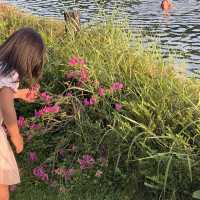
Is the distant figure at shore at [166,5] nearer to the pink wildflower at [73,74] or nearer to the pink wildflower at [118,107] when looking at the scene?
the pink wildflower at [73,74]

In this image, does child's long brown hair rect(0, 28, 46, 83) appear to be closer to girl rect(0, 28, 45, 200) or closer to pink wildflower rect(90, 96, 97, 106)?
girl rect(0, 28, 45, 200)

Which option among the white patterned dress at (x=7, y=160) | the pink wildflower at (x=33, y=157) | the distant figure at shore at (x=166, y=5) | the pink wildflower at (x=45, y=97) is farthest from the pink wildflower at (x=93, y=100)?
the distant figure at shore at (x=166, y=5)

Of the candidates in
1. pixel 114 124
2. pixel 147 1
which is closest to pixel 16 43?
pixel 114 124

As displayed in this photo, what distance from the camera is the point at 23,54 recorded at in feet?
13.7

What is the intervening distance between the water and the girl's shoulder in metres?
8.37

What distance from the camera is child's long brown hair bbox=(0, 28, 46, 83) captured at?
165 inches

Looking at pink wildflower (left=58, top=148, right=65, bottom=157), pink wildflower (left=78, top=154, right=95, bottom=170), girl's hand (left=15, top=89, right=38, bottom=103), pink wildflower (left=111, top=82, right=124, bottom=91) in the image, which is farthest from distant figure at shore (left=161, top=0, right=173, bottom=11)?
girl's hand (left=15, top=89, right=38, bottom=103)

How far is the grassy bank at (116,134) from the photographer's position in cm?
479

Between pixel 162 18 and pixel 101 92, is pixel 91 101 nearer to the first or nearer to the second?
pixel 101 92

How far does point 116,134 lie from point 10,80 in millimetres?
1442

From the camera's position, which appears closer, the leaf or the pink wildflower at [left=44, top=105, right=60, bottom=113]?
the leaf

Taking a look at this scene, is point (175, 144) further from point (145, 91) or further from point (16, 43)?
A: point (16, 43)

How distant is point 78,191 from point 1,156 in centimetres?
104

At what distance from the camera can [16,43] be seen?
13.8 feet
